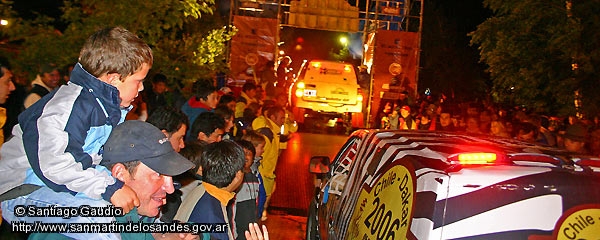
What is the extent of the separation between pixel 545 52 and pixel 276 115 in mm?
7856

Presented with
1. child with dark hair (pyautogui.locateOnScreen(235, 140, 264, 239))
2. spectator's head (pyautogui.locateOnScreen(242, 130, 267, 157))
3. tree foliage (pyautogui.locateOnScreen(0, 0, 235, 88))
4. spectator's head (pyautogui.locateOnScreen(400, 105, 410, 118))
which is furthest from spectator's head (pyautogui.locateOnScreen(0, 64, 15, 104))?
spectator's head (pyautogui.locateOnScreen(400, 105, 410, 118))

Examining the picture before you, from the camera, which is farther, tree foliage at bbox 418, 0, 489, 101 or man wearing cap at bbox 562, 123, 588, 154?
tree foliage at bbox 418, 0, 489, 101

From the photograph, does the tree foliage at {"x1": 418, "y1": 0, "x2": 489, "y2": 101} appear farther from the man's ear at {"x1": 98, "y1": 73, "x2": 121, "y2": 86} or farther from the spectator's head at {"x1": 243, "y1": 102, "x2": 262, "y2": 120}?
the man's ear at {"x1": 98, "y1": 73, "x2": 121, "y2": 86}

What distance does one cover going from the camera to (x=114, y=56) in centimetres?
327

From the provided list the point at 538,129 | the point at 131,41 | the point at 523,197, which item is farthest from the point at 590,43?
the point at 131,41

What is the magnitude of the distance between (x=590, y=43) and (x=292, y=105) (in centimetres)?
939

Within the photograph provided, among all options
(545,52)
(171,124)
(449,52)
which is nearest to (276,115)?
(171,124)

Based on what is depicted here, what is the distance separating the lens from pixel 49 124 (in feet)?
10.1

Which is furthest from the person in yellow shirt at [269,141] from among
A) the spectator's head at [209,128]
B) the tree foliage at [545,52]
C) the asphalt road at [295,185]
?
the tree foliage at [545,52]

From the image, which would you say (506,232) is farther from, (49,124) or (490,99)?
(490,99)

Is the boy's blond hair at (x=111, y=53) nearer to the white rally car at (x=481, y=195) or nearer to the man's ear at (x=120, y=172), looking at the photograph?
the man's ear at (x=120, y=172)

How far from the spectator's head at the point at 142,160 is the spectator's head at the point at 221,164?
120 cm

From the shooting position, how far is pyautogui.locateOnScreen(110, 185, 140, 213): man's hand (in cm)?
299

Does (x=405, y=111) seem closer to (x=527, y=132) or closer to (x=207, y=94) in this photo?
(x=527, y=132)
